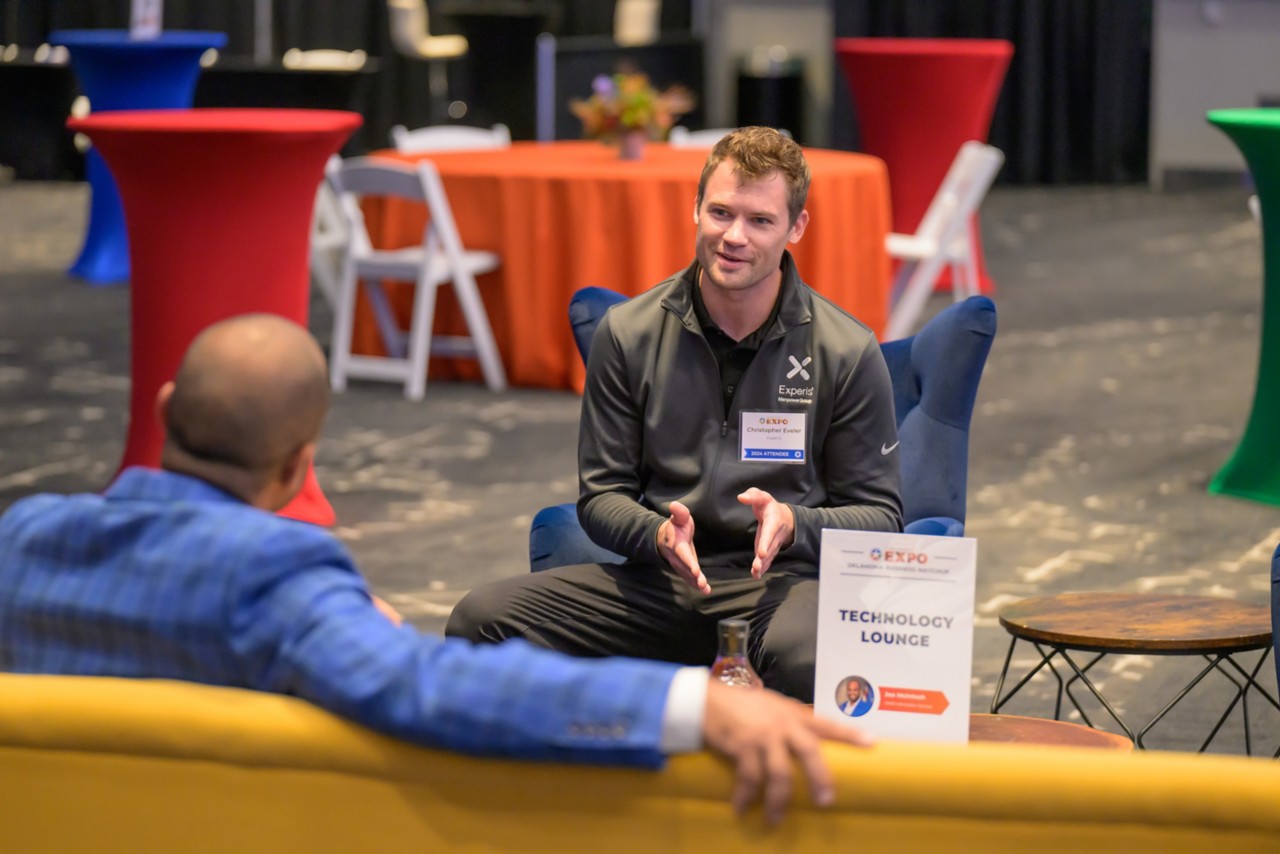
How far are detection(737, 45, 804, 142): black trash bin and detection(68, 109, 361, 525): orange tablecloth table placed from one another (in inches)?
359

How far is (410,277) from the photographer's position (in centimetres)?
651

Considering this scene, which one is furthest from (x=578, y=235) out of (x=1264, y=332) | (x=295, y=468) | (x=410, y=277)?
(x=295, y=468)

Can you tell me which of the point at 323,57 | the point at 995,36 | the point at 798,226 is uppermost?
the point at 995,36

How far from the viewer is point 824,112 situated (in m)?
13.9

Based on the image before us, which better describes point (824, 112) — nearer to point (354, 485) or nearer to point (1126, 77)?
point (1126, 77)

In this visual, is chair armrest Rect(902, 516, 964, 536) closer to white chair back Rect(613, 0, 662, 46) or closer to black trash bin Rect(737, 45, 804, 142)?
white chair back Rect(613, 0, 662, 46)

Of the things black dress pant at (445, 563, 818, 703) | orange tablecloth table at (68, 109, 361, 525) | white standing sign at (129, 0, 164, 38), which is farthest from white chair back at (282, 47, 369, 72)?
black dress pant at (445, 563, 818, 703)

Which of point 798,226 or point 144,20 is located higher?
point 144,20

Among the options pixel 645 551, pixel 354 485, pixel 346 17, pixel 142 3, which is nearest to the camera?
pixel 645 551

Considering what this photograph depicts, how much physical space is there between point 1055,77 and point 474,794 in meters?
13.4

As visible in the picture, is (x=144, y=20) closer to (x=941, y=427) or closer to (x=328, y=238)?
(x=328, y=238)

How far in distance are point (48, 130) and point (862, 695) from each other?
41.9 feet

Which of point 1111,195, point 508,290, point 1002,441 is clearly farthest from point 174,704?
point 1111,195

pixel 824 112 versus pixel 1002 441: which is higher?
pixel 824 112
